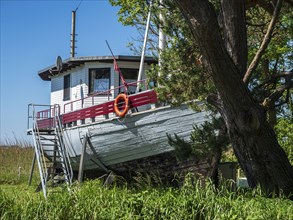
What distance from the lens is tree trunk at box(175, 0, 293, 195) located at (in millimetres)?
6777

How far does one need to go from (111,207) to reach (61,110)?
11521 millimetres

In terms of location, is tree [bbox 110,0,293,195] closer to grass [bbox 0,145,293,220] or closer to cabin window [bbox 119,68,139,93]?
grass [bbox 0,145,293,220]

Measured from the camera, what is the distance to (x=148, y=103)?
40.7ft

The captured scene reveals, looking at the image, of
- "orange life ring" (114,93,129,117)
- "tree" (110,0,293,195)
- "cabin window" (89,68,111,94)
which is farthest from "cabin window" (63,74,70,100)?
"tree" (110,0,293,195)

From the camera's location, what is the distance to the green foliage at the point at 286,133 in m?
15.2

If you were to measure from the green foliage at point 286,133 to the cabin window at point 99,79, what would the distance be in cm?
596

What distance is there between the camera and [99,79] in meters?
16.4

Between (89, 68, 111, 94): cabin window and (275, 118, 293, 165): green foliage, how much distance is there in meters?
5.96

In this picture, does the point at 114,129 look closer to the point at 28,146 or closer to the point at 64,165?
the point at 64,165

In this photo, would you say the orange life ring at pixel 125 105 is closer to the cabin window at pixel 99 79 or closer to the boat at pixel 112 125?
the boat at pixel 112 125

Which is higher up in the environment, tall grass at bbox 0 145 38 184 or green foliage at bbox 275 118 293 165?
green foliage at bbox 275 118 293 165

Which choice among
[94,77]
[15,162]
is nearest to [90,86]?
[94,77]

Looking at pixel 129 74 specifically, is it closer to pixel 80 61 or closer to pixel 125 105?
pixel 80 61

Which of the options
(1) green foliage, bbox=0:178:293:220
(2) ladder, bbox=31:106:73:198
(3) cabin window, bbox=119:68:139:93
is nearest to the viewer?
(1) green foliage, bbox=0:178:293:220
